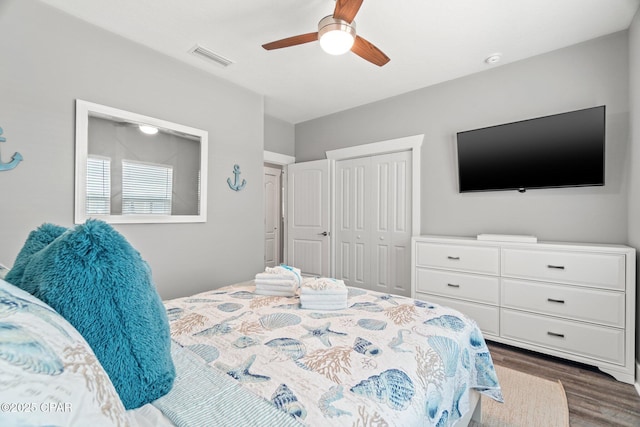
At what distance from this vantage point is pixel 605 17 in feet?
7.13

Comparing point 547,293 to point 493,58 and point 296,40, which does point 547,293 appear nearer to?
point 493,58

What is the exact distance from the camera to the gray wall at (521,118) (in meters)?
2.36

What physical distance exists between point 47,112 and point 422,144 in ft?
11.2

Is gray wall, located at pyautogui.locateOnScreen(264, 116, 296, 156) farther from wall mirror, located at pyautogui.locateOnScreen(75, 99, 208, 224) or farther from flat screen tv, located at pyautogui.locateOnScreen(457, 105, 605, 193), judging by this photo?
flat screen tv, located at pyautogui.locateOnScreen(457, 105, 605, 193)

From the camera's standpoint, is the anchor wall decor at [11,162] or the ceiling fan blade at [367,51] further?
the ceiling fan blade at [367,51]

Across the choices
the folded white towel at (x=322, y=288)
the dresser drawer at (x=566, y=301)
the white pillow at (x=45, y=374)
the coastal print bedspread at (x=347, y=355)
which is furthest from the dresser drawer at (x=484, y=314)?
the white pillow at (x=45, y=374)

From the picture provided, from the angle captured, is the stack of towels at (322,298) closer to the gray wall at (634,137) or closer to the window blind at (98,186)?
the window blind at (98,186)

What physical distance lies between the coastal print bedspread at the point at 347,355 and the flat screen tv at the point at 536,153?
183cm

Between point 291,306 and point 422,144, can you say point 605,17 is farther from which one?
point 291,306

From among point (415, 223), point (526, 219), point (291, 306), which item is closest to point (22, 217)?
point (291, 306)

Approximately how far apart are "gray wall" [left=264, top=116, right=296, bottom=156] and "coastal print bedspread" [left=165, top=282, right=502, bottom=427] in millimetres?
3032

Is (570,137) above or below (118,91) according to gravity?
below

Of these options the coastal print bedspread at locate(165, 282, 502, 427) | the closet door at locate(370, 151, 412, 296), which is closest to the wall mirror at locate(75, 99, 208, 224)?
the coastal print bedspread at locate(165, 282, 502, 427)

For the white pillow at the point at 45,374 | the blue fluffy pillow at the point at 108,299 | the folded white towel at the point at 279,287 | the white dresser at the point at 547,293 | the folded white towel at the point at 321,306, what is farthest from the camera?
the white dresser at the point at 547,293
